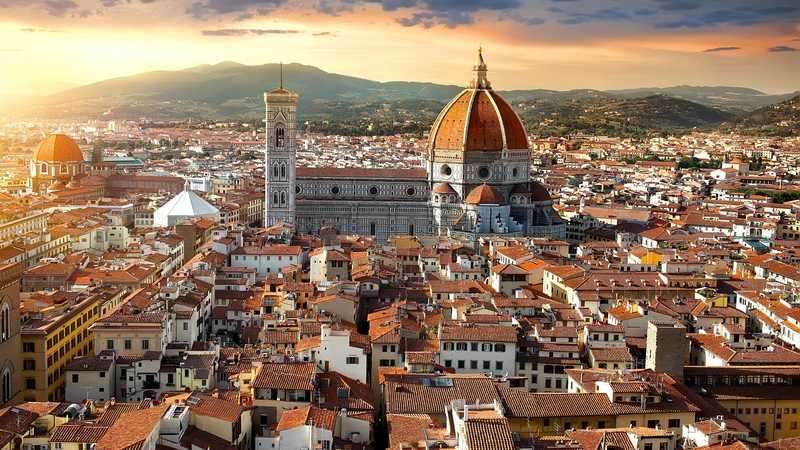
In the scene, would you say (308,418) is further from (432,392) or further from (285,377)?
(432,392)

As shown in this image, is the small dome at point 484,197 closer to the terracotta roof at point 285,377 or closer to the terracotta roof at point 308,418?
the terracotta roof at point 285,377

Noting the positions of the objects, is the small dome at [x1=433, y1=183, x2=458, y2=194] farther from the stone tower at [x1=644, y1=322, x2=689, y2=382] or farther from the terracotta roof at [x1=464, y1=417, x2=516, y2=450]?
the terracotta roof at [x1=464, y1=417, x2=516, y2=450]

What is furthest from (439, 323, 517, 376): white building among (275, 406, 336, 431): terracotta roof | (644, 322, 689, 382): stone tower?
(275, 406, 336, 431): terracotta roof

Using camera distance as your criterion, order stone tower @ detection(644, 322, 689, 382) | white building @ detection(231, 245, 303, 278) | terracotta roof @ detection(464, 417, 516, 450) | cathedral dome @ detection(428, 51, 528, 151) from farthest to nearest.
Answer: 1. cathedral dome @ detection(428, 51, 528, 151)
2. white building @ detection(231, 245, 303, 278)
3. stone tower @ detection(644, 322, 689, 382)
4. terracotta roof @ detection(464, 417, 516, 450)

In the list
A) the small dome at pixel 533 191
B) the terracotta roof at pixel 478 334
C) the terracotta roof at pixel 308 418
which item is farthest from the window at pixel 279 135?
the terracotta roof at pixel 308 418

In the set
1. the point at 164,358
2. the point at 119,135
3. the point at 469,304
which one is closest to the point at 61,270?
the point at 164,358
